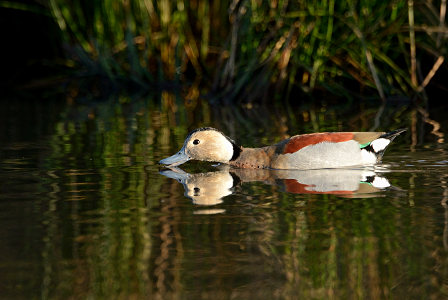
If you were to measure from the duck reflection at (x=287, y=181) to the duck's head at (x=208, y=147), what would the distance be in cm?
15

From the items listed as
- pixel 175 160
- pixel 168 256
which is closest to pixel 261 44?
pixel 175 160

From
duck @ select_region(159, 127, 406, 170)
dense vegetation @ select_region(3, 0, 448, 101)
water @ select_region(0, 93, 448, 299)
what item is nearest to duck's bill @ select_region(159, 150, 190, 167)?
duck @ select_region(159, 127, 406, 170)

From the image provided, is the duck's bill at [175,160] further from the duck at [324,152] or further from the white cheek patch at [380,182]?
the white cheek patch at [380,182]

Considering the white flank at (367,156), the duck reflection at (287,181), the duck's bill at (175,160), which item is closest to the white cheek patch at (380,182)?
the duck reflection at (287,181)

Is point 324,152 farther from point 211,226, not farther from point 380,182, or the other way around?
point 211,226

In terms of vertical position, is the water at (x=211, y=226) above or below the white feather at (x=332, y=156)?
below

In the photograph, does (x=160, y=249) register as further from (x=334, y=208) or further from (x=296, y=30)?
(x=296, y=30)

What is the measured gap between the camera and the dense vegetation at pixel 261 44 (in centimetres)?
1170

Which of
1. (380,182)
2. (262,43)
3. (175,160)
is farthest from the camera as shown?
(262,43)

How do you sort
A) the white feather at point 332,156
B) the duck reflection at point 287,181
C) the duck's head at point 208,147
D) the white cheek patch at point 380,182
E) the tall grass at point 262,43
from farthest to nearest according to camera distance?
1. the tall grass at point 262,43
2. the duck's head at point 208,147
3. the white feather at point 332,156
4. the white cheek patch at point 380,182
5. the duck reflection at point 287,181

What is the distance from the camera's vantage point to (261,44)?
12.4m

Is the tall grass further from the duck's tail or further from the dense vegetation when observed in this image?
the duck's tail

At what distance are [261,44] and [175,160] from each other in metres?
5.22

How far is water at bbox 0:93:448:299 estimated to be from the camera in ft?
12.7
